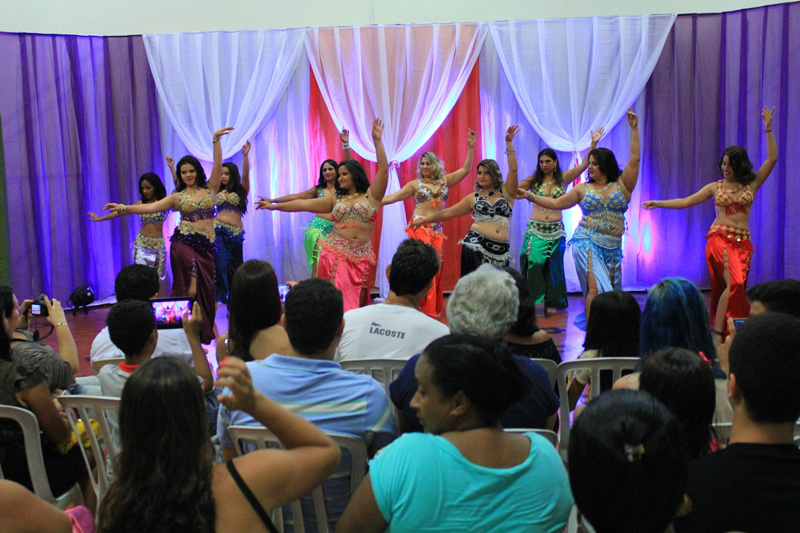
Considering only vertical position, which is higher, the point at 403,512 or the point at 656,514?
the point at 656,514

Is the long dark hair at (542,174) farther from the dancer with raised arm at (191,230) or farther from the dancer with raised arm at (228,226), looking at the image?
the dancer with raised arm at (191,230)

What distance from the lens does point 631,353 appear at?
2.92 metres

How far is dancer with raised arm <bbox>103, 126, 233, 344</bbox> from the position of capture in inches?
238

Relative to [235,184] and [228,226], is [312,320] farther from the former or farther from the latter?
[235,184]

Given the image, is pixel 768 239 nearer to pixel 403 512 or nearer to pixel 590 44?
pixel 590 44

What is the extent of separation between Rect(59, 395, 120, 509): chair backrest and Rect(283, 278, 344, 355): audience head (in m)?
0.58

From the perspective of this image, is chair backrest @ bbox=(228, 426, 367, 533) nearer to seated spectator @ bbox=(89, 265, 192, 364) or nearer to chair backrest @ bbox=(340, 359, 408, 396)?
Result: chair backrest @ bbox=(340, 359, 408, 396)

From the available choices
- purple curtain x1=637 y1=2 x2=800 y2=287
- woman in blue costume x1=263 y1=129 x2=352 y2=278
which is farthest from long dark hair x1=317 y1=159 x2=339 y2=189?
purple curtain x1=637 y1=2 x2=800 y2=287

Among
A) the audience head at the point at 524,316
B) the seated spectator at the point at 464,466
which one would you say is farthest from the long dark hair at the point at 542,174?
the seated spectator at the point at 464,466

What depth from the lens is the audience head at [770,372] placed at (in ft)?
4.78

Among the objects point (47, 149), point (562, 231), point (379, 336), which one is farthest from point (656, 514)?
point (47, 149)

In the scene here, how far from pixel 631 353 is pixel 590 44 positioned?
523 centimetres

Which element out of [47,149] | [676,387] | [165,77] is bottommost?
[676,387]

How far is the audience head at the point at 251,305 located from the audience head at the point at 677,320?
1.26 metres
